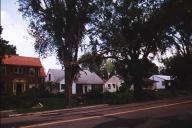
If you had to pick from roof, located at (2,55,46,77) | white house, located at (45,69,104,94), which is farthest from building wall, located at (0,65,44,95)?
white house, located at (45,69,104,94)

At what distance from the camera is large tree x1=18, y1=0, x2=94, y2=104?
133ft

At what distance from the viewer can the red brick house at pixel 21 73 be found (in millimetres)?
62688

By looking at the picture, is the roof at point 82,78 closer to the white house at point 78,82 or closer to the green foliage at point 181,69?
the white house at point 78,82

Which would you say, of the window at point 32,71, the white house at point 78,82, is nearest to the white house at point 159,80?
the white house at point 78,82

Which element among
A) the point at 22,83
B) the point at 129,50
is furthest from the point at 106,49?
the point at 22,83

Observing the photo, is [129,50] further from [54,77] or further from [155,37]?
[54,77]

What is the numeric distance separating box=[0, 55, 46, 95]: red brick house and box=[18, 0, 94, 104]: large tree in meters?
21.7

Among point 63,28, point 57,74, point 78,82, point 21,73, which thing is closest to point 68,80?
point 63,28

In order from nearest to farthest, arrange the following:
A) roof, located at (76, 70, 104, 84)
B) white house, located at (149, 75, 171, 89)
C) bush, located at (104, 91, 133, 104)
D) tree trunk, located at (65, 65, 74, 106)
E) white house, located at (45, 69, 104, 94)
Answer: tree trunk, located at (65, 65, 74, 106), bush, located at (104, 91, 133, 104), white house, located at (45, 69, 104, 94), roof, located at (76, 70, 104, 84), white house, located at (149, 75, 171, 89)

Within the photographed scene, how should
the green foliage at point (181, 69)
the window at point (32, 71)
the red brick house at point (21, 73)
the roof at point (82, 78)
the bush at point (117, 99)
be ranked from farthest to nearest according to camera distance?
the roof at point (82, 78) → the window at point (32, 71) → the green foliage at point (181, 69) → the red brick house at point (21, 73) → the bush at point (117, 99)

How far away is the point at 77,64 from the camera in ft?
135

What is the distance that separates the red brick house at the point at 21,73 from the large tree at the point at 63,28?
21.7 m

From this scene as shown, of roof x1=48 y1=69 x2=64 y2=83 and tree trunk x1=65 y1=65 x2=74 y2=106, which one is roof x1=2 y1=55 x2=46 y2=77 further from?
tree trunk x1=65 y1=65 x2=74 y2=106

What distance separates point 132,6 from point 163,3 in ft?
13.1
